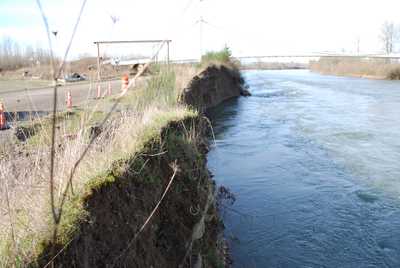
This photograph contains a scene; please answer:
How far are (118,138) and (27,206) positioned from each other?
2.04 metres

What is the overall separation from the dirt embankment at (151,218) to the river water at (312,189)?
1.40 m

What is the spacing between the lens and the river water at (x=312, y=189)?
7316 mm

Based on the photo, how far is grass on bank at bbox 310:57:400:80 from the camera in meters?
54.5

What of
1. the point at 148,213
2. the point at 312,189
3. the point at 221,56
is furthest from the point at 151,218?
the point at 221,56

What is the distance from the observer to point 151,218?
4641mm

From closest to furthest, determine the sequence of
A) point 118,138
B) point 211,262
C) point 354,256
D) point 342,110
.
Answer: point 118,138, point 211,262, point 354,256, point 342,110

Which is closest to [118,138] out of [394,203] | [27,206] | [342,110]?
[27,206]

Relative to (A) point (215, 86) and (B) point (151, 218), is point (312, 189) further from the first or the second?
(A) point (215, 86)

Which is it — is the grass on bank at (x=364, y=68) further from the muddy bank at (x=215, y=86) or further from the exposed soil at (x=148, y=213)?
the exposed soil at (x=148, y=213)

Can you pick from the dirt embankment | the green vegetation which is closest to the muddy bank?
the green vegetation

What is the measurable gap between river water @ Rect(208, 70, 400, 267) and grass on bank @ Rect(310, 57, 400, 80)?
37.6 meters

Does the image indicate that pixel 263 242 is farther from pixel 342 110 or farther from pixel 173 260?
pixel 342 110

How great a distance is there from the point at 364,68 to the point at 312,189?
55.1 metres

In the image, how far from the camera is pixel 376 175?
1134 centimetres
